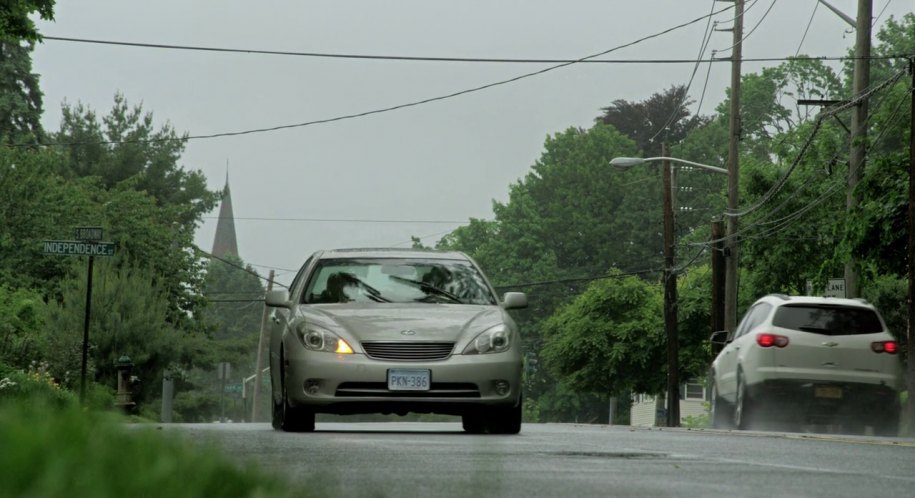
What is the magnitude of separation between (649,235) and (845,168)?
38132 millimetres

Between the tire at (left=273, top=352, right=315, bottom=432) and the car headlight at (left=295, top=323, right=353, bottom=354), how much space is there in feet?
1.79

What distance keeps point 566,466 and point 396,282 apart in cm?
640

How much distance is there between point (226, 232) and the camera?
181 m

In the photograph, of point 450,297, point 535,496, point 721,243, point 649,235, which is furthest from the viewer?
point 649,235

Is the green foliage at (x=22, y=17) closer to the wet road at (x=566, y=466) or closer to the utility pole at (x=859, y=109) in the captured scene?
the wet road at (x=566, y=466)

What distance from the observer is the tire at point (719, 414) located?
21828 millimetres

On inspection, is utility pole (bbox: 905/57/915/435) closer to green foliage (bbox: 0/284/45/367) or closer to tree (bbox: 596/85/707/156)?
green foliage (bbox: 0/284/45/367)

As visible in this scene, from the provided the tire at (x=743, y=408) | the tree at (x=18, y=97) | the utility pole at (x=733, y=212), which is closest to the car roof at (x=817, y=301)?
the tire at (x=743, y=408)

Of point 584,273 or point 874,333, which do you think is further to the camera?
point 584,273

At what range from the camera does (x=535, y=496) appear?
6.92 m

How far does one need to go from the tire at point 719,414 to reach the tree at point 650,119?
6579cm

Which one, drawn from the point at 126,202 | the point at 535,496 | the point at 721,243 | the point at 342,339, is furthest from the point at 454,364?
the point at 126,202

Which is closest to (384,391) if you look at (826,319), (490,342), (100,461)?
(490,342)

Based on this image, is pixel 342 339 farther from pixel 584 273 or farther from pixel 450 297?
pixel 584 273
